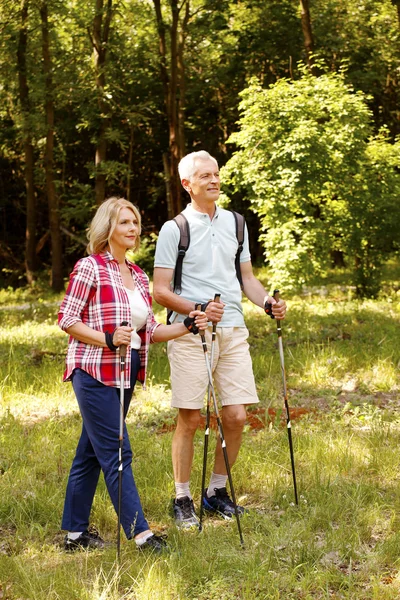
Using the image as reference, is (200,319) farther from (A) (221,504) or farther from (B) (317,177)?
(B) (317,177)

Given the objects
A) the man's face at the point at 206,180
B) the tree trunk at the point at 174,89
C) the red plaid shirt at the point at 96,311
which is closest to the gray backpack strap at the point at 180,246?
the man's face at the point at 206,180

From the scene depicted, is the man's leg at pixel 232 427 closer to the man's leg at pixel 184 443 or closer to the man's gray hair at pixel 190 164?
the man's leg at pixel 184 443

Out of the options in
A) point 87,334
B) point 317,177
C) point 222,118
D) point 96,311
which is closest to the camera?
point 87,334

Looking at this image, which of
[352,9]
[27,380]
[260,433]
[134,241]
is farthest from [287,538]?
[352,9]

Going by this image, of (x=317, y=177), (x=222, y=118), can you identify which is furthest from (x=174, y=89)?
(x=317, y=177)

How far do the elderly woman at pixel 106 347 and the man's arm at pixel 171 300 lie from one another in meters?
0.10

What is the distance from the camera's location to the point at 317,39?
811 inches

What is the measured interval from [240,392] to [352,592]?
134 cm

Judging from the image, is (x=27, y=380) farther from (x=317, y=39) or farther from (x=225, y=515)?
(x=317, y=39)

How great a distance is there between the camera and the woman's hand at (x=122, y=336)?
12.6 feet

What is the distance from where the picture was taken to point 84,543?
4.26 meters

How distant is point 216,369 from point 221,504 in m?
0.79

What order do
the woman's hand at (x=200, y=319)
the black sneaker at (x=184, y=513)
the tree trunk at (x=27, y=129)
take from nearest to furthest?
the woman's hand at (x=200, y=319)
the black sneaker at (x=184, y=513)
the tree trunk at (x=27, y=129)

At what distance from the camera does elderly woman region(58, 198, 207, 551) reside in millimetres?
3979
